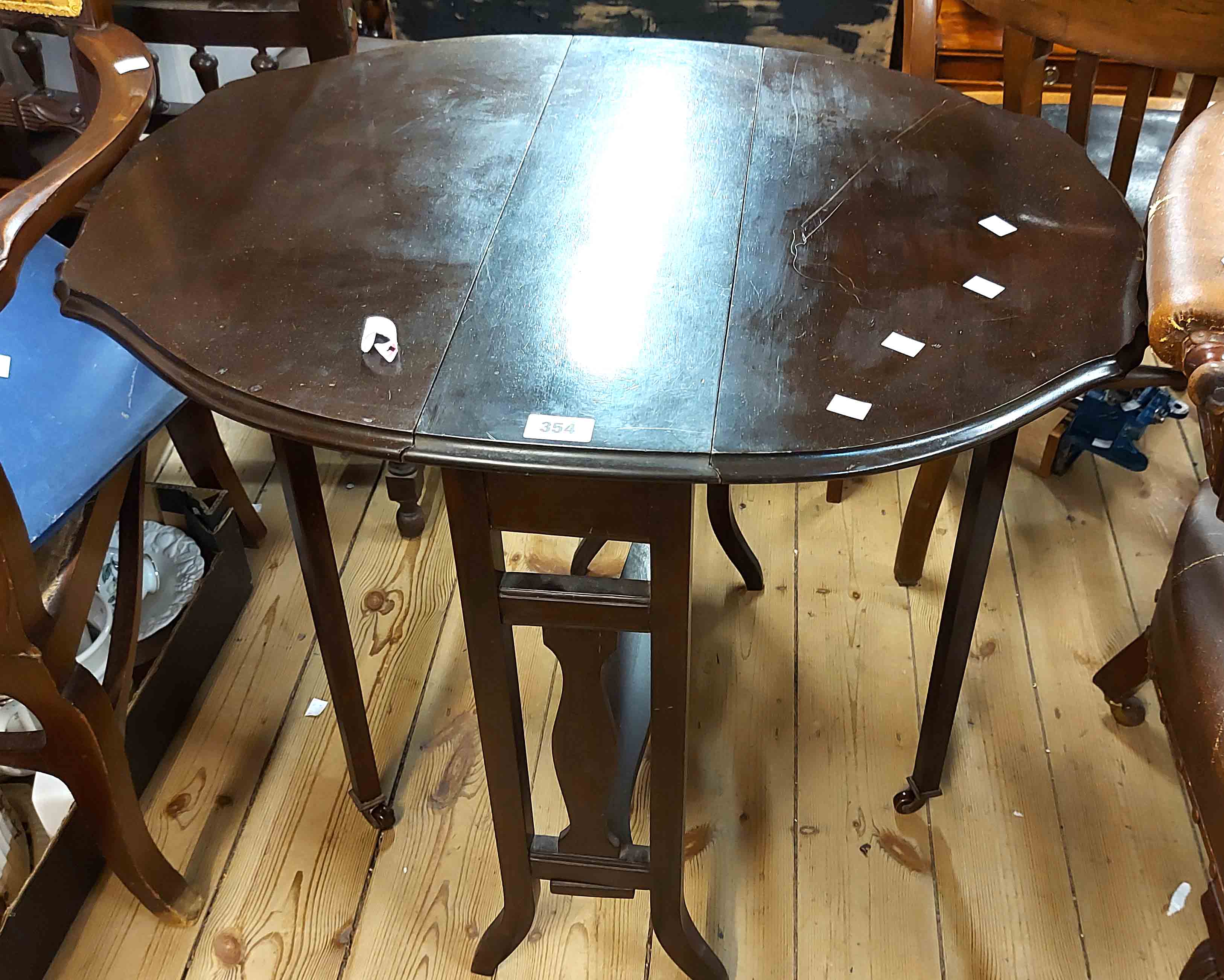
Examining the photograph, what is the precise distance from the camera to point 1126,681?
145cm

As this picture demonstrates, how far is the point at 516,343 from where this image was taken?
86 centimetres

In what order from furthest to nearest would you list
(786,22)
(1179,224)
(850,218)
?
(786,22) < (850,218) < (1179,224)

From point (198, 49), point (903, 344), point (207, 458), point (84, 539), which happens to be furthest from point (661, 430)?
point (198, 49)

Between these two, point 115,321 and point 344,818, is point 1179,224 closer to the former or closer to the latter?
point 115,321

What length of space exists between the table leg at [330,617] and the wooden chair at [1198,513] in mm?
693

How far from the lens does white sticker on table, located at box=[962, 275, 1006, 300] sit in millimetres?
907

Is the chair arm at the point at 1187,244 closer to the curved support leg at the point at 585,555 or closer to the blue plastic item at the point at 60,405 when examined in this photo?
the curved support leg at the point at 585,555

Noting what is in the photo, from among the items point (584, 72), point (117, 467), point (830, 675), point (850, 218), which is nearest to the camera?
point (850, 218)

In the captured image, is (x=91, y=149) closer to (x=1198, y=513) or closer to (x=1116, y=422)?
(x=1198, y=513)

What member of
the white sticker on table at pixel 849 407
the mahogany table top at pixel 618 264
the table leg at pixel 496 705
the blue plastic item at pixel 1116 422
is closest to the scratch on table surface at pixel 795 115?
the mahogany table top at pixel 618 264

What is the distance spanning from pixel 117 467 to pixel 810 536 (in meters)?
1.08

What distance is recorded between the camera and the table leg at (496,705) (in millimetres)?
854

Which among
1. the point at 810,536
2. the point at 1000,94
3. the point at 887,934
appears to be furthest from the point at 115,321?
the point at 1000,94

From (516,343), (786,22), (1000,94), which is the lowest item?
(1000,94)
